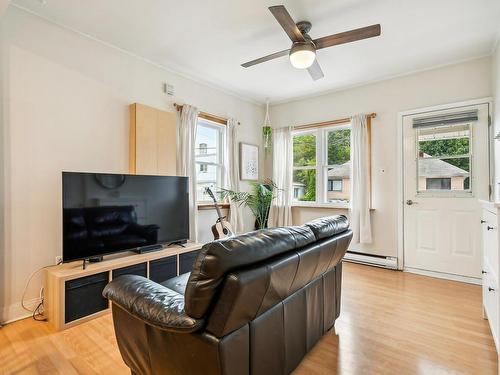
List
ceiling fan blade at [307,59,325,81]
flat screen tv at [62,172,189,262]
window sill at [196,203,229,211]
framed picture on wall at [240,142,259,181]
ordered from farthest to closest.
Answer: framed picture on wall at [240,142,259,181] < window sill at [196,203,229,211] < ceiling fan blade at [307,59,325,81] < flat screen tv at [62,172,189,262]

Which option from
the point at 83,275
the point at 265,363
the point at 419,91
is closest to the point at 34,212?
the point at 83,275

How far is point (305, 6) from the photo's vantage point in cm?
233

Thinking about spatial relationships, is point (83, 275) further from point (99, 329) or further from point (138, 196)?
point (138, 196)

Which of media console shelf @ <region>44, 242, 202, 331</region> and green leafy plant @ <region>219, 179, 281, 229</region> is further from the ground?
green leafy plant @ <region>219, 179, 281, 229</region>

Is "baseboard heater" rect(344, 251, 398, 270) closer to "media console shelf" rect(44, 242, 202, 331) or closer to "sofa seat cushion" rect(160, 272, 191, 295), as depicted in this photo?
"media console shelf" rect(44, 242, 202, 331)

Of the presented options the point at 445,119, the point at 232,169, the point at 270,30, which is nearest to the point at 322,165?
the point at 232,169

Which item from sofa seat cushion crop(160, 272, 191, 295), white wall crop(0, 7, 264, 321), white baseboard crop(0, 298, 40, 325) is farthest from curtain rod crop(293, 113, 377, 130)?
white baseboard crop(0, 298, 40, 325)

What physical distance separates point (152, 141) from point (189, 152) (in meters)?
0.56

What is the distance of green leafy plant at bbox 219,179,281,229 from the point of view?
14.7ft

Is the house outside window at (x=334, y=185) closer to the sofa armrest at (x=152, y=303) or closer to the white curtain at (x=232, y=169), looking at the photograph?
the white curtain at (x=232, y=169)

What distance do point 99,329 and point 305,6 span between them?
122 inches

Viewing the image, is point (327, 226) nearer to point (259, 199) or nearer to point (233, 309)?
point (233, 309)

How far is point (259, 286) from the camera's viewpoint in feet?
3.85

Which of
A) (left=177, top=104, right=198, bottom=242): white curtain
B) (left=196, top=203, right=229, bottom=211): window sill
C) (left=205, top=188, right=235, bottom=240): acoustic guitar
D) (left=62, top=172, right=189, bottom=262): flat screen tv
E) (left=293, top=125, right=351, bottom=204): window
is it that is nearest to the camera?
(left=62, top=172, right=189, bottom=262): flat screen tv
